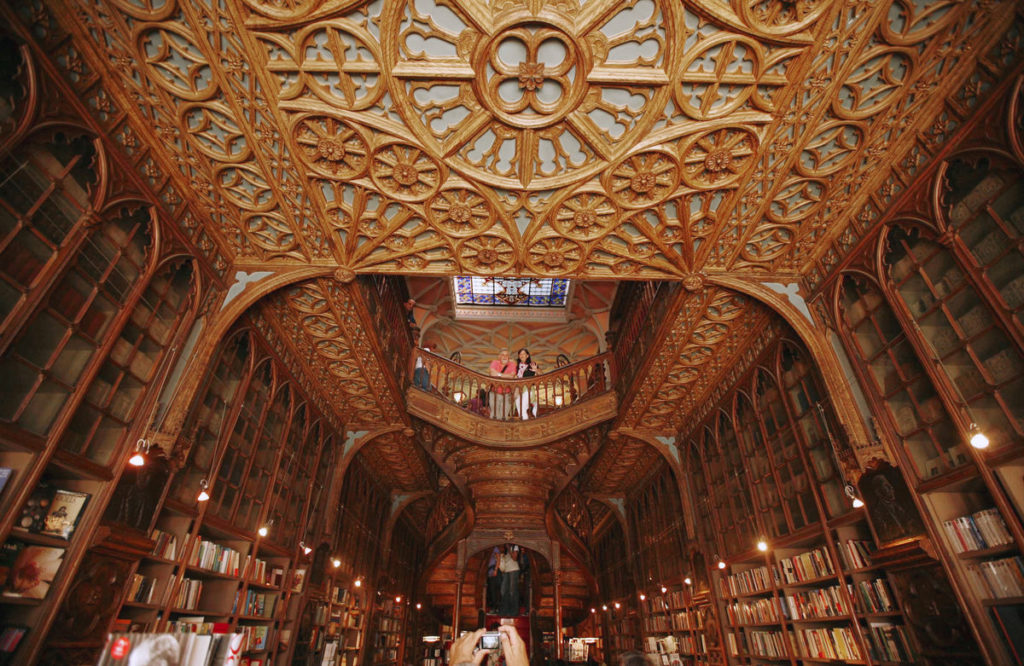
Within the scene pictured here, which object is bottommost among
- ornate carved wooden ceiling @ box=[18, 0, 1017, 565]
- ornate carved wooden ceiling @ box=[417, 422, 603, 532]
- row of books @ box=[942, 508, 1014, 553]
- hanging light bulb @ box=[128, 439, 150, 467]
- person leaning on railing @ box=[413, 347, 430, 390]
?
row of books @ box=[942, 508, 1014, 553]

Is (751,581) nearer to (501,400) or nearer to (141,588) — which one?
(501,400)

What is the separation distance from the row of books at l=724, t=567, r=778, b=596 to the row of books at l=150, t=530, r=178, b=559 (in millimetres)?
6236

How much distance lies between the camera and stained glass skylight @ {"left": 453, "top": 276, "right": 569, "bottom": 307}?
13.4 m

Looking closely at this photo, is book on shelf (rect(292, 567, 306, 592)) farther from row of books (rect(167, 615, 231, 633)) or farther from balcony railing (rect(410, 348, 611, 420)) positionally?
balcony railing (rect(410, 348, 611, 420))

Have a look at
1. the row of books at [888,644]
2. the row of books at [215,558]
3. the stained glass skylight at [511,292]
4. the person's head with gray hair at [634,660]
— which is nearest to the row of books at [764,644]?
the row of books at [888,644]

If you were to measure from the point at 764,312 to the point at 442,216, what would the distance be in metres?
3.79

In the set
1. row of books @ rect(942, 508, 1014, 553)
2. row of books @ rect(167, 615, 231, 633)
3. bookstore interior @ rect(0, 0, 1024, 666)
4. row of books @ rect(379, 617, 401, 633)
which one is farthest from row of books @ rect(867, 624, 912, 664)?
row of books @ rect(379, 617, 401, 633)

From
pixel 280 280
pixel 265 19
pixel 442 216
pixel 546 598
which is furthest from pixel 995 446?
pixel 546 598

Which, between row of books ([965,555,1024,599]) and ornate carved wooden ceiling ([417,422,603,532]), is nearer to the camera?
row of books ([965,555,1024,599])

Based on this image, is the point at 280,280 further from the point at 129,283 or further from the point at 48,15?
the point at 48,15

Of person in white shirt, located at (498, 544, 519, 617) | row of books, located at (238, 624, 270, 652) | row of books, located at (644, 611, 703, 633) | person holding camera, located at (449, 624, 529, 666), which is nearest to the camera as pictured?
person holding camera, located at (449, 624, 529, 666)

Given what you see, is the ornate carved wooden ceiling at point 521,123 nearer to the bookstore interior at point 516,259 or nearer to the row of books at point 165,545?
the bookstore interior at point 516,259

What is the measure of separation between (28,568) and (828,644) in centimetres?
647

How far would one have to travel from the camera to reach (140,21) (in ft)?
10.3
